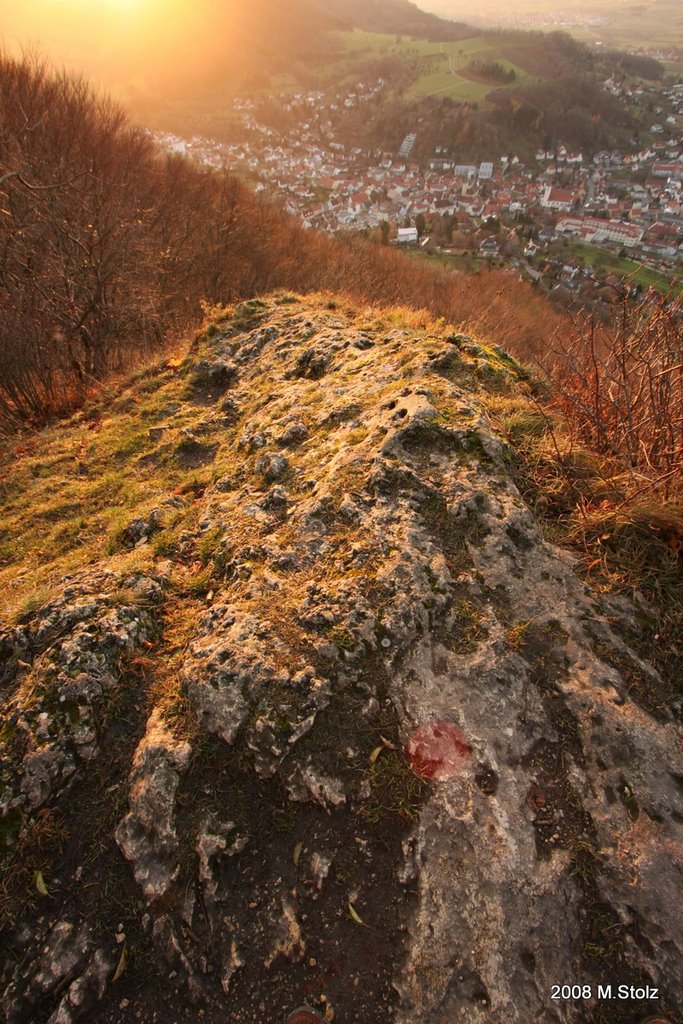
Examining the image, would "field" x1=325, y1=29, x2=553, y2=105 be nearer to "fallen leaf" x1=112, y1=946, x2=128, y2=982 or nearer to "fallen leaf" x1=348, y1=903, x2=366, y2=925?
"fallen leaf" x1=348, y1=903, x2=366, y2=925

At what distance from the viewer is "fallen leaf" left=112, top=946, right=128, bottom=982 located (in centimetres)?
227

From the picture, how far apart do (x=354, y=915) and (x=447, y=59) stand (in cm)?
17547

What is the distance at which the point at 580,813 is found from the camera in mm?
2453

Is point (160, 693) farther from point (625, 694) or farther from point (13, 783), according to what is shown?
point (625, 694)

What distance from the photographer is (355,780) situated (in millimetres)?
2551

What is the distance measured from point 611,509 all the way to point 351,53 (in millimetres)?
190130

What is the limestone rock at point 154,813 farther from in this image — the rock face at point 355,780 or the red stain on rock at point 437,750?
the red stain on rock at point 437,750

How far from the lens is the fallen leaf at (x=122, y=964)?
2.27 meters

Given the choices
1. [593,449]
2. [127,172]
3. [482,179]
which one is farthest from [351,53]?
[593,449]

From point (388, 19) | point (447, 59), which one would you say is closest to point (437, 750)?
point (447, 59)

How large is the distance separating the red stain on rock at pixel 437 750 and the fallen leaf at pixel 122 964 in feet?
5.13

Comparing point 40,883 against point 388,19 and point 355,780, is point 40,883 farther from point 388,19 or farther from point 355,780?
point 388,19

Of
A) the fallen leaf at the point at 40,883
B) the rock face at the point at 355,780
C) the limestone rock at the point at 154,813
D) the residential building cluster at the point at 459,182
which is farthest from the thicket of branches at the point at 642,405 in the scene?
the residential building cluster at the point at 459,182

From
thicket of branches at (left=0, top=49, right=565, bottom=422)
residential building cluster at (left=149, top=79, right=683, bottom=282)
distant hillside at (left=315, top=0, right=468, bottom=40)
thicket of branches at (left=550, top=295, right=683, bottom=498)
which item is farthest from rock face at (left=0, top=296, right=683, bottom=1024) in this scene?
distant hillside at (left=315, top=0, right=468, bottom=40)
